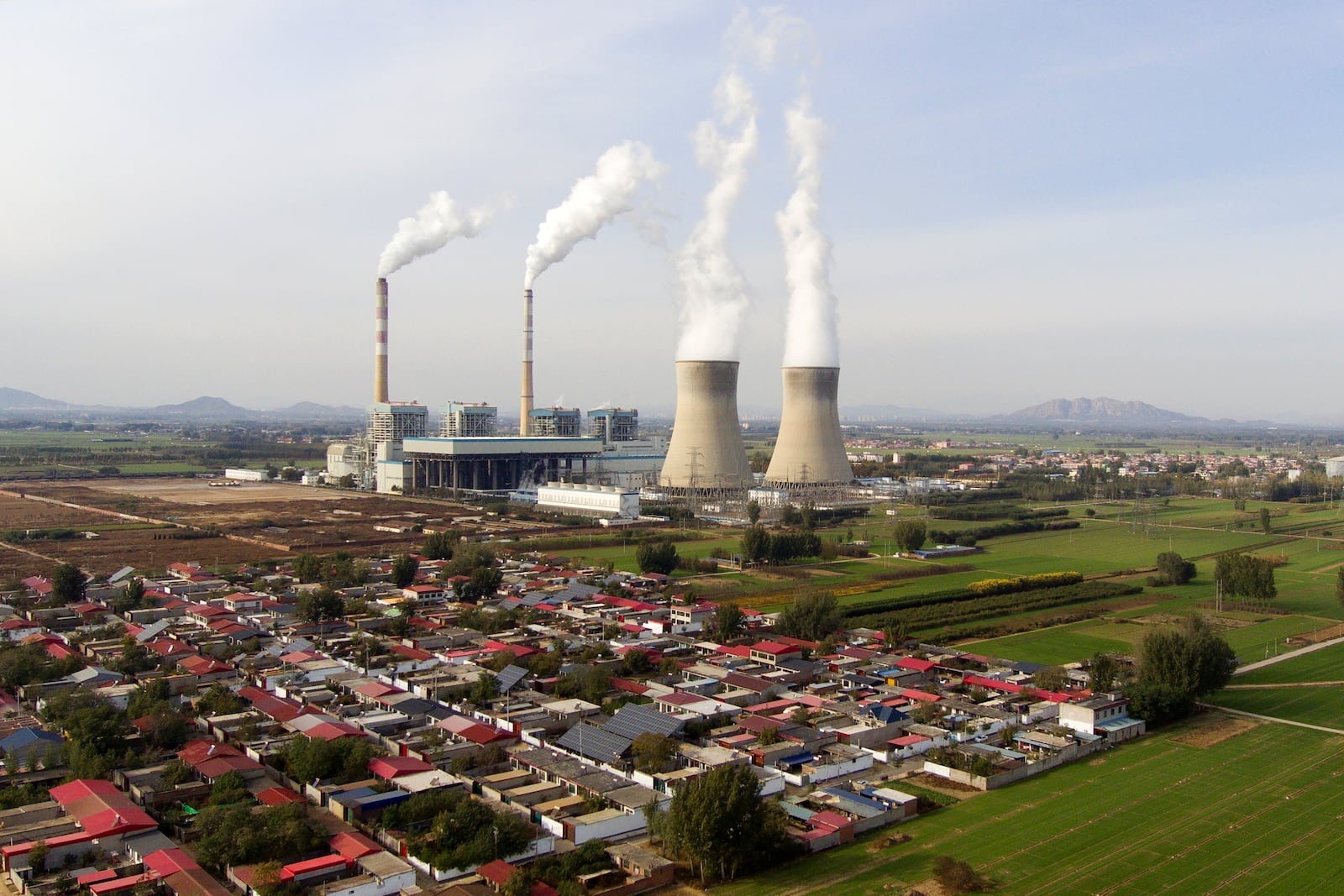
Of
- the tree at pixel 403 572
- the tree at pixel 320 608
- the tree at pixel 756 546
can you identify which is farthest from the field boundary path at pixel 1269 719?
the tree at pixel 403 572

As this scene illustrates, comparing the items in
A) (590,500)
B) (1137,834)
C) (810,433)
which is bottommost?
(1137,834)

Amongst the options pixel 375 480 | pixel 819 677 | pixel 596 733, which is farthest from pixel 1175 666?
pixel 375 480

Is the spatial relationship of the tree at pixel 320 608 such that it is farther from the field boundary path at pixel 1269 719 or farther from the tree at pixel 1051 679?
the field boundary path at pixel 1269 719

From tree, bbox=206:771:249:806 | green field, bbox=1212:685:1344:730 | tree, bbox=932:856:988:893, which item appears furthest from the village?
green field, bbox=1212:685:1344:730

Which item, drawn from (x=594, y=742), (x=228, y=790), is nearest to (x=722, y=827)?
(x=594, y=742)

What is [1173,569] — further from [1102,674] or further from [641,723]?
[641,723]

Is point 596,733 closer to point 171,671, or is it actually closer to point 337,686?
point 337,686
